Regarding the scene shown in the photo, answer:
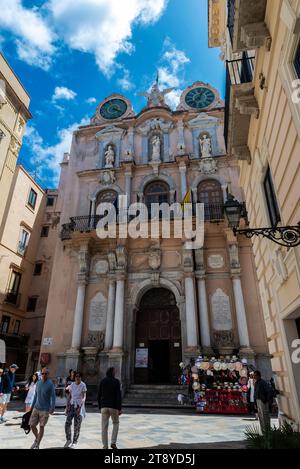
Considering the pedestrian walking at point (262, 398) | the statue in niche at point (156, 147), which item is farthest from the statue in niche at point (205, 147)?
the pedestrian walking at point (262, 398)

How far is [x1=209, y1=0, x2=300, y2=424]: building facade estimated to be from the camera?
4344 mm

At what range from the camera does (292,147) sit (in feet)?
14.3

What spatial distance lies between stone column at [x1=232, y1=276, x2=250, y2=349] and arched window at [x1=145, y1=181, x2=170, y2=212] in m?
6.07

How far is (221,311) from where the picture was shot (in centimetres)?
1459

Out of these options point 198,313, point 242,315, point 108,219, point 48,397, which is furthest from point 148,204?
point 48,397

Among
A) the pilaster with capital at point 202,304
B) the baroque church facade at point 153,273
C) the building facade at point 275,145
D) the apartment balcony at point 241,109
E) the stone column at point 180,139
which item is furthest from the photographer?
the stone column at point 180,139

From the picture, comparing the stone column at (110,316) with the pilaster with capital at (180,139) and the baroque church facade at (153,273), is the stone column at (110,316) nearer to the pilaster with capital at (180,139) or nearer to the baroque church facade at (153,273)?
the baroque church facade at (153,273)

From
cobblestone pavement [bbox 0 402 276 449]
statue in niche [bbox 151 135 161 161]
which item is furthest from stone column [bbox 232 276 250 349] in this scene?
statue in niche [bbox 151 135 161 161]

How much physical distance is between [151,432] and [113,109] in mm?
20721

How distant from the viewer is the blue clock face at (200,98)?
2080cm

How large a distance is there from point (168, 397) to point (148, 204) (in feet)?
32.7

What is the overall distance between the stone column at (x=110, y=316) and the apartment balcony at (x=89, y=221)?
10.5 feet

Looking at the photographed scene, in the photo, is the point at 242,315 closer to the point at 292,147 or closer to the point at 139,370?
the point at 139,370

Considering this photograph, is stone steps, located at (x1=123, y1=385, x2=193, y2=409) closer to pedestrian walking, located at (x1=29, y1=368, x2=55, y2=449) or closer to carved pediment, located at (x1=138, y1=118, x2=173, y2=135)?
pedestrian walking, located at (x1=29, y1=368, x2=55, y2=449)
